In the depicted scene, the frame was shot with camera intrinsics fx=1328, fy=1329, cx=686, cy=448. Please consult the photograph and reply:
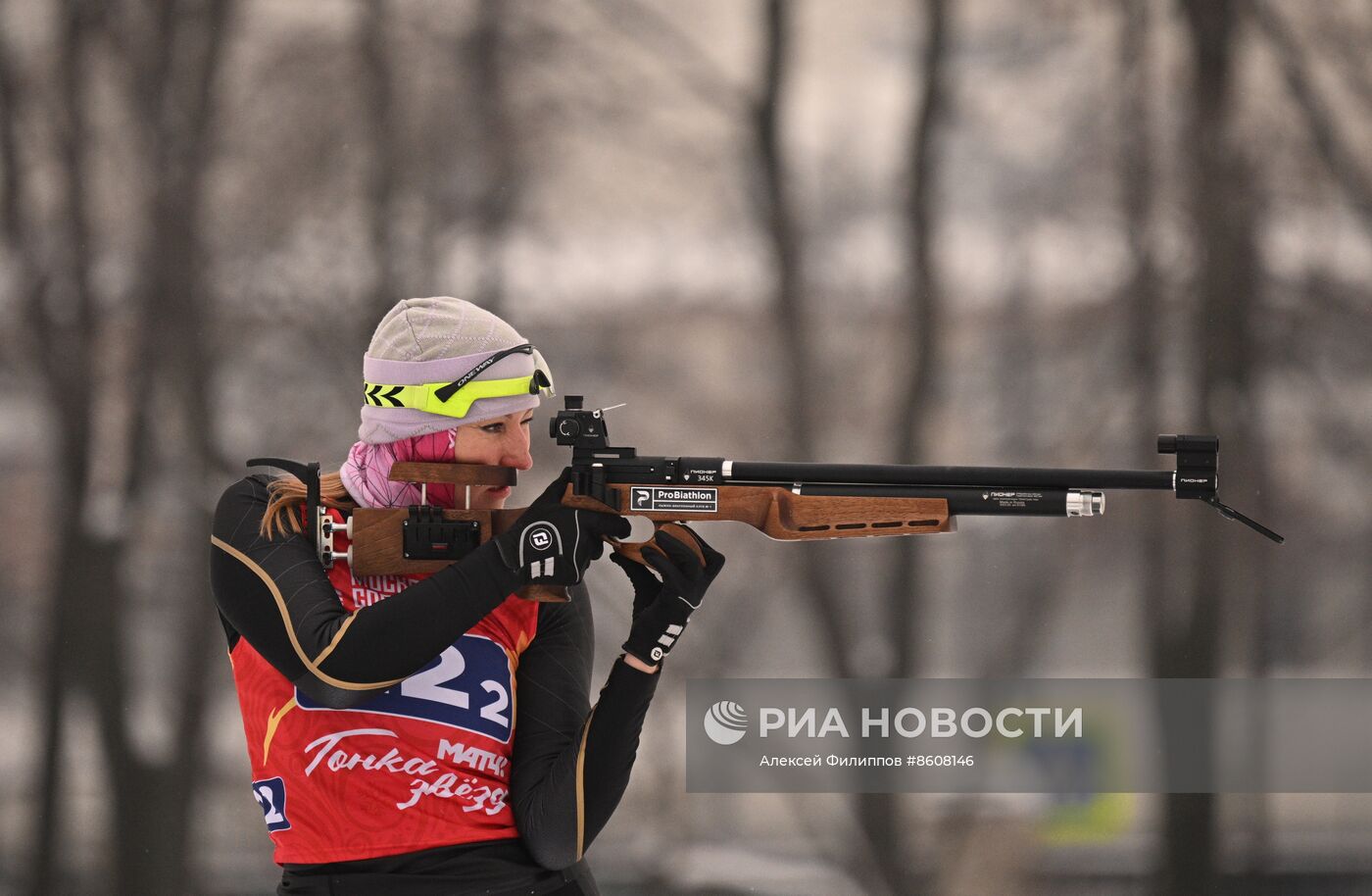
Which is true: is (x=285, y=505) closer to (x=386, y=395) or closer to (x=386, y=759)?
(x=386, y=395)

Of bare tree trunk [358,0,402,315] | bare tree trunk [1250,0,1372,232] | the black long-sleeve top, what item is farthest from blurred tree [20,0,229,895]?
bare tree trunk [1250,0,1372,232]

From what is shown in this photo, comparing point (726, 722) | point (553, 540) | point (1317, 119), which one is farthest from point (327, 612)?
point (1317, 119)

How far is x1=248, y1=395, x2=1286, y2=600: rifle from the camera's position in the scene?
128 cm

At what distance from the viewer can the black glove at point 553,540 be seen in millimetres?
1203

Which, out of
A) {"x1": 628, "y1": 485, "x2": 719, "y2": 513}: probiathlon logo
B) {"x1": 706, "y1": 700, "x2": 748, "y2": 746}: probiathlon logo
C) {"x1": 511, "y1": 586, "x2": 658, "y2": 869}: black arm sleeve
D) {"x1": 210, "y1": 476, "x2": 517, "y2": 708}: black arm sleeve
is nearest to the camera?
{"x1": 210, "y1": 476, "x2": 517, "y2": 708}: black arm sleeve

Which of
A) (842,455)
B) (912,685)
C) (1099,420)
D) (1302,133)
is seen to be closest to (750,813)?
→ (912,685)

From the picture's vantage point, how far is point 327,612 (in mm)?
1174

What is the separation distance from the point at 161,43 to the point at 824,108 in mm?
1307

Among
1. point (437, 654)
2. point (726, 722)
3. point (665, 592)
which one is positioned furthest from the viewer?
point (726, 722)

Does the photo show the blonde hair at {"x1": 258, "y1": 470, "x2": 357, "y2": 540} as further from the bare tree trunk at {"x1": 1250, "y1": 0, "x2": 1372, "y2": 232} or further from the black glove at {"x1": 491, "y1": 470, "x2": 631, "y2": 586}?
the bare tree trunk at {"x1": 1250, "y1": 0, "x2": 1372, "y2": 232}

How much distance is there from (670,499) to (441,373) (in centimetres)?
26

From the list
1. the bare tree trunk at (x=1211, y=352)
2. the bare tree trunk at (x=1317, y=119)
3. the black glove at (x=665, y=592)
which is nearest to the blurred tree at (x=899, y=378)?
the bare tree trunk at (x=1211, y=352)

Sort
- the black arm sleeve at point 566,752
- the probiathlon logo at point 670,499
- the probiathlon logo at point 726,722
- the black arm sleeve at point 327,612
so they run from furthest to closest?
the probiathlon logo at point 726,722 → the probiathlon logo at point 670,499 → the black arm sleeve at point 566,752 → the black arm sleeve at point 327,612

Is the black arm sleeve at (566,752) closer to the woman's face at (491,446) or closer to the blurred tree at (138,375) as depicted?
the woman's face at (491,446)
